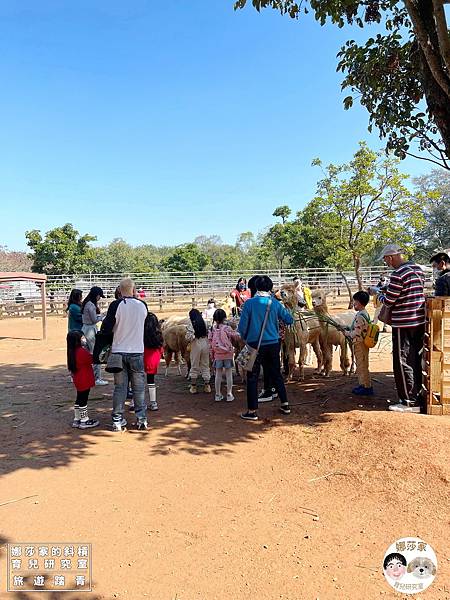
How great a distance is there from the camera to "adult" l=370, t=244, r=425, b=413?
16.8ft

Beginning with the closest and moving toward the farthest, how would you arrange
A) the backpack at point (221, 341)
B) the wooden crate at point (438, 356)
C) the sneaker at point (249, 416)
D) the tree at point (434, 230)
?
the wooden crate at point (438, 356), the sneaker at point (249, 416), the backpack at point (221, 341), the tree at point (434, 230)

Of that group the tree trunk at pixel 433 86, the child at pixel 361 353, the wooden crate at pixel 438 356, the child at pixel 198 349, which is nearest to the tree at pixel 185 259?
the child at pixel 198 349

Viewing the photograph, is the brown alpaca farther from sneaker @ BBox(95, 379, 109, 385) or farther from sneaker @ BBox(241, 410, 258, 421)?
sneaker @ BBox(95, 379, 109, 385)

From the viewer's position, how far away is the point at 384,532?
312 cm

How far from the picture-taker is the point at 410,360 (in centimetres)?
521

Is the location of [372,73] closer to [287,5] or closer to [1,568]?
[287,5]

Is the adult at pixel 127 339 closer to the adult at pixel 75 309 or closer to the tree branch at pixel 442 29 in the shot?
the adult at pixel 75 309

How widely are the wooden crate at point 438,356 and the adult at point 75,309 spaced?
5243mm

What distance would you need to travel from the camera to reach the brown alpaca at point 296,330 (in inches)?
285

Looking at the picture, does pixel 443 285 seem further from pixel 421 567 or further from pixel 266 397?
pixel 421 567

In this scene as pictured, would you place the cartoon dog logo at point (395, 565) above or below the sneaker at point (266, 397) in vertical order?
below

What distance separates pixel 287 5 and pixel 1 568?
678 centimetres

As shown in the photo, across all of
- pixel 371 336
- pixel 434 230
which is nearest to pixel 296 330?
pixel 371 336

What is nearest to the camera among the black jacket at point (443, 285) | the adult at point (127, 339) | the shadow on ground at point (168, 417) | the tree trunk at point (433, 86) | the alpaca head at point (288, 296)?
the shadow on ground at point (168, 417)
